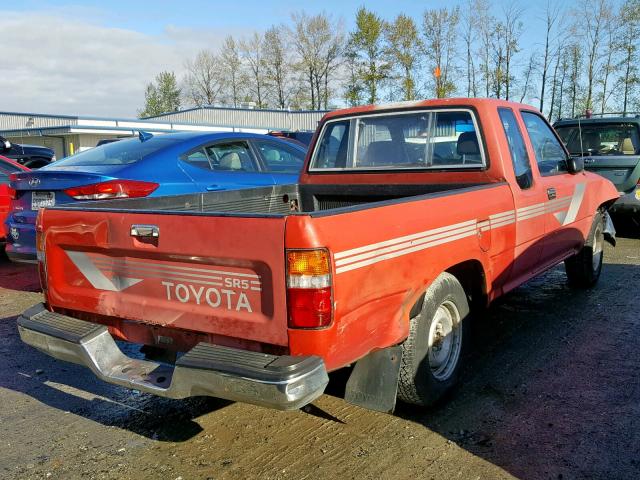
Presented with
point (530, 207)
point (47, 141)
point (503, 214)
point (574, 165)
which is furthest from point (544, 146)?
point (47, 141)

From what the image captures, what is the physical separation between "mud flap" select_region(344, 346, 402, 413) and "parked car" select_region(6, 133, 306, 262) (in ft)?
11.5

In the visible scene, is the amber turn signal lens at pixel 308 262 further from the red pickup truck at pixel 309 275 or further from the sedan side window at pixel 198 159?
the sedan side window at pixel 198 159

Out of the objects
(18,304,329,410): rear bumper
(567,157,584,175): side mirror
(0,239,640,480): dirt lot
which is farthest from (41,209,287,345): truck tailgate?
(567,157,584,175): side mirror

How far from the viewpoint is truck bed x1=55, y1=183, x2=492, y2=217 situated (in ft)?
13.5

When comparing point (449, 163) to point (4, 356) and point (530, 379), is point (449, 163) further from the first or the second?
point (4, 356)

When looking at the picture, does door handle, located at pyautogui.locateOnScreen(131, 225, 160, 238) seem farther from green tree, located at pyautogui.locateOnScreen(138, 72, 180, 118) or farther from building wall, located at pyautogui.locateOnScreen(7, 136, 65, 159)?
green tree, located at pyautogui.locateOnScreen(138, 72, 180, 118)

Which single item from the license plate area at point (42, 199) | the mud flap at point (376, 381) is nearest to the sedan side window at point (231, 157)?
the license plate area at point (42, 199)

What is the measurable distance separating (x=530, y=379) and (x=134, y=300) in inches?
105

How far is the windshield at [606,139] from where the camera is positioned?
9039mm

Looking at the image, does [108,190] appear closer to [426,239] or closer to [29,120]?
[426,239]

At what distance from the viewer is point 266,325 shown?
2654 mm

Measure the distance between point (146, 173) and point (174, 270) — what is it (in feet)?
10.8

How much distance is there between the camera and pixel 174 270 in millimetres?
2900

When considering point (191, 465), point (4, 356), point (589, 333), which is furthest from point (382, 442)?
point (4, 356)
